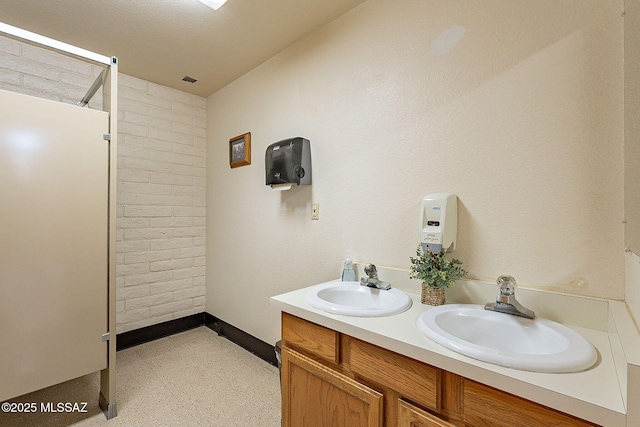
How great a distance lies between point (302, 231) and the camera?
2029 millimetres

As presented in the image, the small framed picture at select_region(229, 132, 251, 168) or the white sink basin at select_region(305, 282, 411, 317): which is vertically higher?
the small framed picture at select_region(229, 132, 251, 168)

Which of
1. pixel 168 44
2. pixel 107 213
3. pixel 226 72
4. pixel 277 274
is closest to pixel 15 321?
pixel 107 213

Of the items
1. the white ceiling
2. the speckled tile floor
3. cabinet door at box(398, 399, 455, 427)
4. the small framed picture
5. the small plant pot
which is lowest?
the speckled tile floor

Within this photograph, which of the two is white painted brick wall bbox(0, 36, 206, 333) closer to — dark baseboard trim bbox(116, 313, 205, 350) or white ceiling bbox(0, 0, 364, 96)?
dark baseboard trim bbox(116, 313, 205, 350)

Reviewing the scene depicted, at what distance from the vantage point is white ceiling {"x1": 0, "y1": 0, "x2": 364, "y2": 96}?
170 cm

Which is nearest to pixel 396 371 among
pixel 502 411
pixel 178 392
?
pixel 502 411

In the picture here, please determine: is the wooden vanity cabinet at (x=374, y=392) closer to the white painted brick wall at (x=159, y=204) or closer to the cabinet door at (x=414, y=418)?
the cabinet door at (x=414, y=418)

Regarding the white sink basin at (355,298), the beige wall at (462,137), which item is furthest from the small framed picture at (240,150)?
the white sink basin at (355,298)

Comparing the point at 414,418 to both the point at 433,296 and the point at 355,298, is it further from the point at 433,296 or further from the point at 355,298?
the point at 355,298

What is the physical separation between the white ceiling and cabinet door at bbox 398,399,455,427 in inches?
77.1

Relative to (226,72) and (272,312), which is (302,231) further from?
(226,72)

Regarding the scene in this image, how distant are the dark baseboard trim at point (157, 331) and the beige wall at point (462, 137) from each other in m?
1.04

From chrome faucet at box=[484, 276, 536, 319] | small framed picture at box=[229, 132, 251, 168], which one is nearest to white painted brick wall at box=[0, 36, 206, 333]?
Result: small framed picture at box=[229, 132, 251, 168]

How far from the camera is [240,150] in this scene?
100 inches
